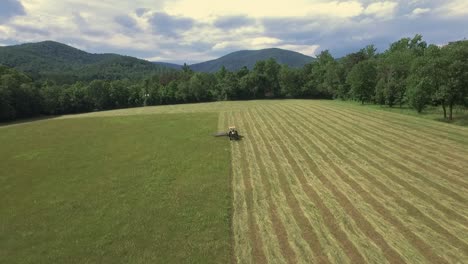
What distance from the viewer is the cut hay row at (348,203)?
14.1 metres

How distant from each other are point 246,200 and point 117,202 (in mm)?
8939

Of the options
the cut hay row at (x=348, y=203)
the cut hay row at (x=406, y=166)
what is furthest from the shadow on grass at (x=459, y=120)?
the cut hay row at (x=406, y=166)

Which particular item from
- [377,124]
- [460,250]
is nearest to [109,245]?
[460,250]

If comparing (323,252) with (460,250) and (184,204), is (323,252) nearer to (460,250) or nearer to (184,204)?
(460,250)

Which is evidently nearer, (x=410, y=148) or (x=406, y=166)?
(x=406, y=166)

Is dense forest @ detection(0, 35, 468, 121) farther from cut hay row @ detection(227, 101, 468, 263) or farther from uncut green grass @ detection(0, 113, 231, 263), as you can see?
uncut green grass @ detection(0, 113, 231, 263)

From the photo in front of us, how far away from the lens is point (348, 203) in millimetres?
18797

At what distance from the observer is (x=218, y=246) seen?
15.0m

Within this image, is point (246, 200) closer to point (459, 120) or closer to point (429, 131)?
point (429, 131)

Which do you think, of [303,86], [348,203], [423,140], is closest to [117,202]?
[348,203]

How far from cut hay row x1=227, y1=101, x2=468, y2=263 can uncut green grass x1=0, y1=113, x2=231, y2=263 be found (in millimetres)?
2045

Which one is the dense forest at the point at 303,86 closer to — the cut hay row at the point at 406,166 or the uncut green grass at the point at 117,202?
the cut hay row at the point at 406,166

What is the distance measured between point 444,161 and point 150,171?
25.6 metres

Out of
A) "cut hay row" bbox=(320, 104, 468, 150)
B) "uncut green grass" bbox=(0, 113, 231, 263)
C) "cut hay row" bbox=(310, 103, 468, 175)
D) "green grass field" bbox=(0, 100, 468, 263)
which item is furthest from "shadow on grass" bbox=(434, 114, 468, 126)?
"uncut green grass" bbox=(0, 113, 231, 263)
